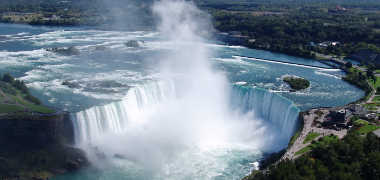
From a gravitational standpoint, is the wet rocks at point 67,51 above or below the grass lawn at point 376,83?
above

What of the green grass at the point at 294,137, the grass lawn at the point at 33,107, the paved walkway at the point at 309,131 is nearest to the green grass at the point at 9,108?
the grass lawn at the point at 33,107

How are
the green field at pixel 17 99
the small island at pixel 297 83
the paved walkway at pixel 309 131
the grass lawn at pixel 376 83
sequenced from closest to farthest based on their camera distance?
the paved walkway at pixel 309 131 < the green field at pixel 17 99 < the small island at pixel 297 83 < the grass lawn at pixel 376 83

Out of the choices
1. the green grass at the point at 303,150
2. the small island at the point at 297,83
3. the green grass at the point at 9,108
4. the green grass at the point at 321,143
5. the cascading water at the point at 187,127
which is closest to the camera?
Result: the green grass at the point at 303,150

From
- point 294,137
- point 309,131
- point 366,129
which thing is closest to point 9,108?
point 294,137

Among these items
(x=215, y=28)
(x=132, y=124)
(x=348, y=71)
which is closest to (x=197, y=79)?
(x=132, y=124)

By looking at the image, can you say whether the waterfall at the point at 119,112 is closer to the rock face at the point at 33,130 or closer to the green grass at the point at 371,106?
the rock face at the point at 33,130

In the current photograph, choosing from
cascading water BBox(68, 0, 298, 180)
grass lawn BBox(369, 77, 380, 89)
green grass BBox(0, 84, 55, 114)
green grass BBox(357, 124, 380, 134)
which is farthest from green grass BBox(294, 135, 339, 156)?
green grass BBox(0, 84, 55, 114)

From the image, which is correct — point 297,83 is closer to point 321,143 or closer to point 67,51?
point 321,143
